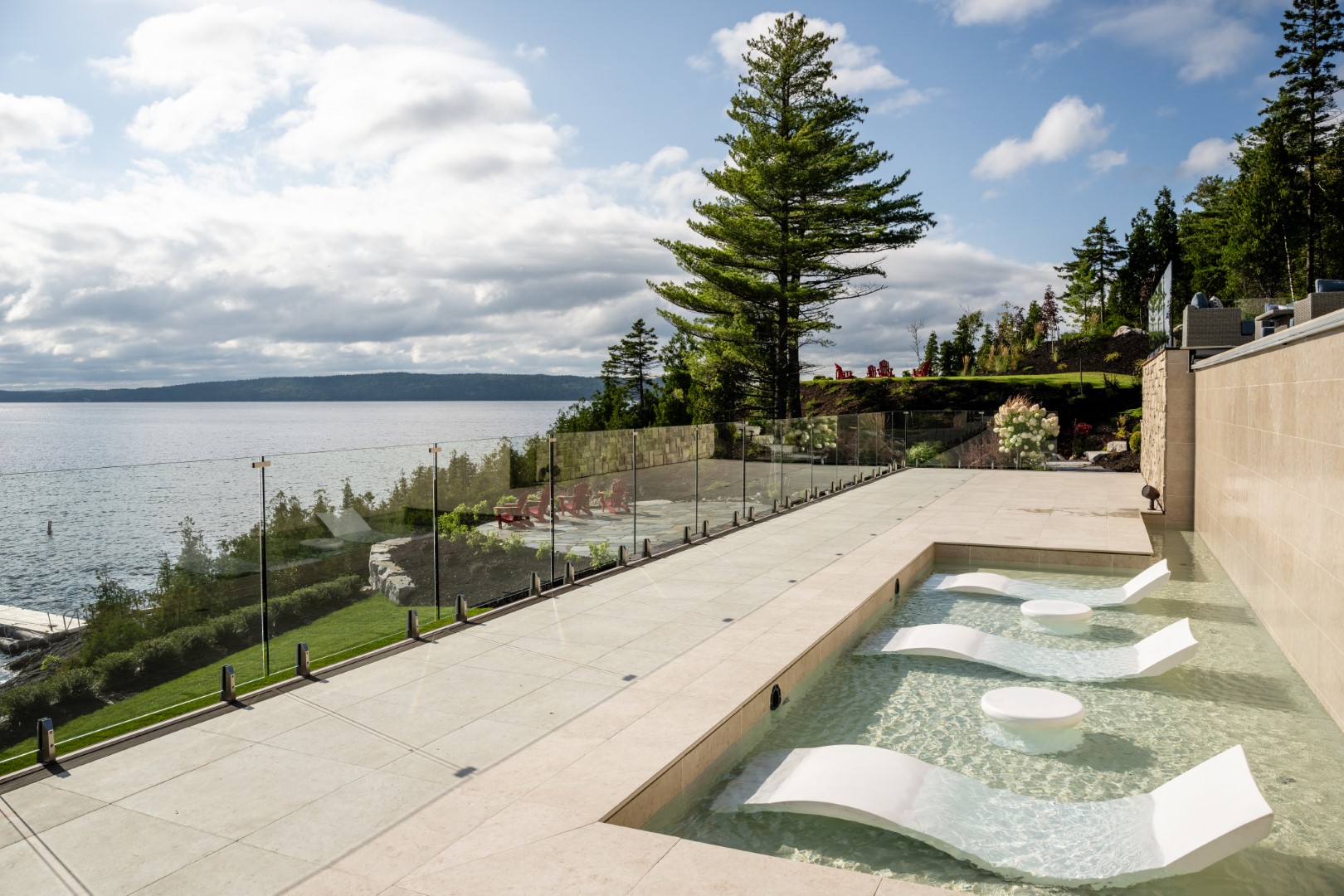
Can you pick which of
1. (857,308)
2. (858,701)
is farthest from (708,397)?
(858,701)

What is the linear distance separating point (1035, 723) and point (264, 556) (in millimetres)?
5023

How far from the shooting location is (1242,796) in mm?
3514

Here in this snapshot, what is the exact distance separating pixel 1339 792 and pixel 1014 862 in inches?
80.1

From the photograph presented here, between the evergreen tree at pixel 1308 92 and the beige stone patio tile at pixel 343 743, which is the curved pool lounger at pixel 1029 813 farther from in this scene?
the evergreen tree at pixel 1308 92

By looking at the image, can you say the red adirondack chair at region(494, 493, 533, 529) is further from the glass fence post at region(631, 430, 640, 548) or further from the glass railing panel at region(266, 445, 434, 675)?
the glass fence post at region(631, 430, 640, 548)

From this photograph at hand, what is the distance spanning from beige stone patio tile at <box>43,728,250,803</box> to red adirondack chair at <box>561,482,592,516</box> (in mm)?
4434

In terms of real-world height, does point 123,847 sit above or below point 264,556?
below

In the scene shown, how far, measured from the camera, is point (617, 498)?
922 cm

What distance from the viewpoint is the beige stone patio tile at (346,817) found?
3189 millimetres

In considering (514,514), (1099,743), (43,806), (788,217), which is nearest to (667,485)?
(514,514)

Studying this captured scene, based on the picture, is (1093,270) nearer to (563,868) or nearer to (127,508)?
(127,508)

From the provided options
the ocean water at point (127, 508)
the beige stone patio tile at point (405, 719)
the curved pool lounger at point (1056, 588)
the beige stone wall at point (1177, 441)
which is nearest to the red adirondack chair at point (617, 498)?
the ocean water at point (127, 508)

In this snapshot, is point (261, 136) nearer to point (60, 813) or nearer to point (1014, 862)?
point (60, 813)

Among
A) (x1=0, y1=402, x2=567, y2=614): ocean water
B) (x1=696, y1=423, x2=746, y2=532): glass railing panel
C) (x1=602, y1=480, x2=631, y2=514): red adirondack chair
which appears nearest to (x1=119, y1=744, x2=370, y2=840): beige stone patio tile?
(x1=0, y1=402, x2=567, y2=614): ocean water
